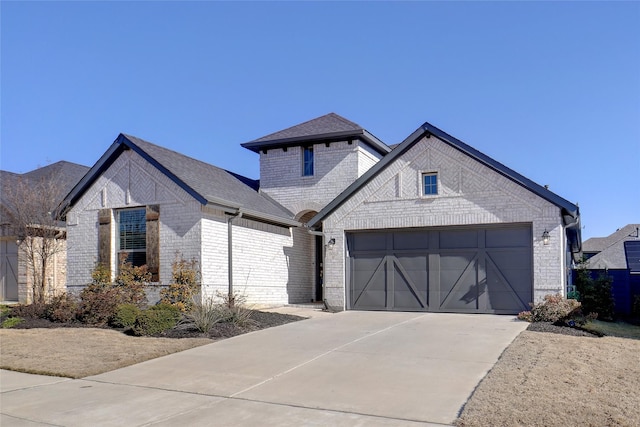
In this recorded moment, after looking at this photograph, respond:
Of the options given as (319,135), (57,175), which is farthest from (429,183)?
(57,175)

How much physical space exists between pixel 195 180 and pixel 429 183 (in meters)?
7.41

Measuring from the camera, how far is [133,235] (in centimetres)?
1867

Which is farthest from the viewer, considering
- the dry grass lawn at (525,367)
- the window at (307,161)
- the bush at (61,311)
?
the window at (307,161)

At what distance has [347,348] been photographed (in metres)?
11.7

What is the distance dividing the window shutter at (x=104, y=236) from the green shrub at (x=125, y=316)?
382 centimetres

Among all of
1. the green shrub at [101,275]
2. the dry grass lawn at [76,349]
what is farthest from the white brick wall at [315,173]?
the dry grass lawn at [76,349]

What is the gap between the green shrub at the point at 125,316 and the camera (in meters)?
14.7

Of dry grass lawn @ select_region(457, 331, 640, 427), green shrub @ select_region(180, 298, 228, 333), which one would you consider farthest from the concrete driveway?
green shrub @ select_region(180, 298, 228, 333)

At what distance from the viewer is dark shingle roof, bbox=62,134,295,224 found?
57.1 ft

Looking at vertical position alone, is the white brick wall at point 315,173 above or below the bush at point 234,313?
above

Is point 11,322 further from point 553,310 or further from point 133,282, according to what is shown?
point 553,310

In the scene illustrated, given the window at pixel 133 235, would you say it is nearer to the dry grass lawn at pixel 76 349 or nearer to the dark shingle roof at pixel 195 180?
the dark shingle roof at pixel 195 180

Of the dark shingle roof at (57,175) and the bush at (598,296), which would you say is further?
the dark shingle roof at (57,175)

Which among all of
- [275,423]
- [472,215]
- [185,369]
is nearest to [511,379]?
[275,423]
